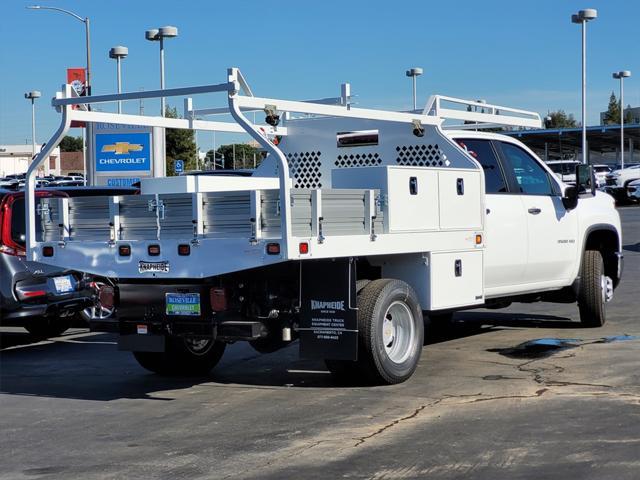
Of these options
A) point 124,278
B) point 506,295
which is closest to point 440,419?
point 124,278

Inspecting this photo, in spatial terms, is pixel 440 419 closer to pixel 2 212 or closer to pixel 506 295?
pixel 506 295

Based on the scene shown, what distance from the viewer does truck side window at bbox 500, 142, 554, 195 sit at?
10.9 m

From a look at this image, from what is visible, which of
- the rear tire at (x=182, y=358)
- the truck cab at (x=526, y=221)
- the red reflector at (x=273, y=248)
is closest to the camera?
the red reflector at (x=273, y=248)

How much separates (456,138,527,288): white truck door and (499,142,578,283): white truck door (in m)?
0.16

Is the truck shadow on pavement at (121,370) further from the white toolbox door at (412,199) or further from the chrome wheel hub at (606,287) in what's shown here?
the white toolbox door at (412,199)

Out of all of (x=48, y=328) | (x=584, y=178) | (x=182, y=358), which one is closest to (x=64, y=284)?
(x=182, y=358)

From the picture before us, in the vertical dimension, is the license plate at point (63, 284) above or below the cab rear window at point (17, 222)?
below

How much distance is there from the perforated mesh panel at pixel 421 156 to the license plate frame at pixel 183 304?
120 inches

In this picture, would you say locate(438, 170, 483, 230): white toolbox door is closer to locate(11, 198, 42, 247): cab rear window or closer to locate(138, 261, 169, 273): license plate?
locate(138, 261, 169, 273): license plate

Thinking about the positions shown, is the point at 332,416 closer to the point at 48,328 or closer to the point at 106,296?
the point at 106,296

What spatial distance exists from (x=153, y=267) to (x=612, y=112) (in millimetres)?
108216

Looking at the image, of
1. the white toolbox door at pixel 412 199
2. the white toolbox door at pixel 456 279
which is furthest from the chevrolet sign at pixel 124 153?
the white toolbox door at pixel 412 199

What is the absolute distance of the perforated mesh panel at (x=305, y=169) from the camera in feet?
35.5

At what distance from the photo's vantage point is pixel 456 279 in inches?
370
